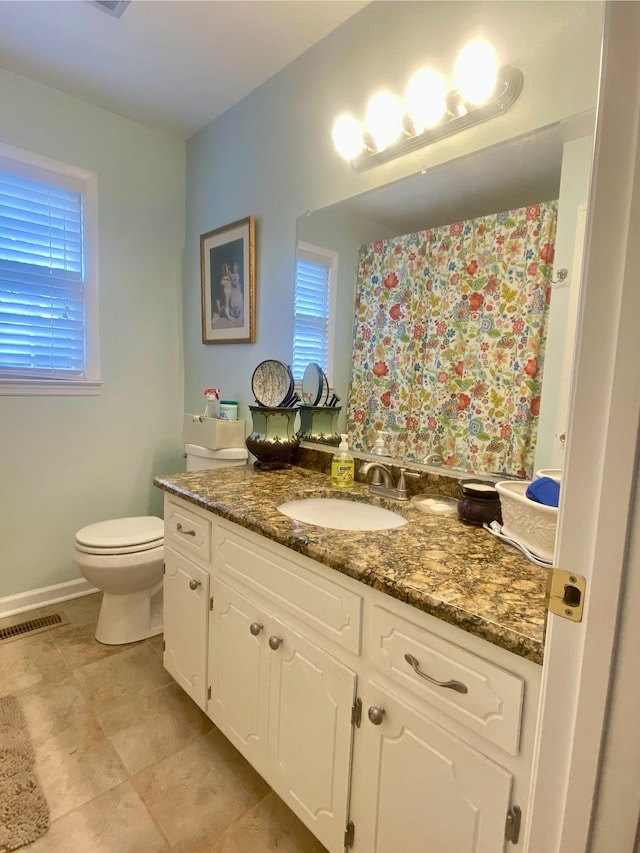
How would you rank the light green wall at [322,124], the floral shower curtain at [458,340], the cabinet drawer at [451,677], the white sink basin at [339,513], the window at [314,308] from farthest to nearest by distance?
1. the window at [314,308]
2. the white sink basin at [339,513]
3. the floral shower curtain at [458,340]
4. the light green wall at [322,124]
5. the cabinet drawer at [451,677]

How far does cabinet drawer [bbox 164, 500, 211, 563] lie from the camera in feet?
4.43

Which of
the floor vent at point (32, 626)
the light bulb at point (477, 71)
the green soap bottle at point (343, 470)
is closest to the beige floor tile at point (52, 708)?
the floor vent at point (32, 626)

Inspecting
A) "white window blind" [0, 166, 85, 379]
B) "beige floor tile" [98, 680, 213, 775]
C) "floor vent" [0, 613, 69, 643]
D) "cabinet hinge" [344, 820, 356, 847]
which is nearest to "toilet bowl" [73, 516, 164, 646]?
"floor vent" [0, 613, 69, 643]

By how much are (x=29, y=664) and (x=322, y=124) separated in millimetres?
2493

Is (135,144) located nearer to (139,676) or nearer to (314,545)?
(314,545)

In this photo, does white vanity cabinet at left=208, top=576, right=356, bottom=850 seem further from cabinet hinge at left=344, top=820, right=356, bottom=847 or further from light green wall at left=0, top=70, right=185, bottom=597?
light green wall at left=0, top=70, right=185, bottom=597

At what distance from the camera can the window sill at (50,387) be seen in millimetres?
2045

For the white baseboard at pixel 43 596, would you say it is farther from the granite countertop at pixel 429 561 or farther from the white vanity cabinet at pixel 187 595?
the granite countertop at pixel 429 561

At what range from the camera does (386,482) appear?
4.72ft

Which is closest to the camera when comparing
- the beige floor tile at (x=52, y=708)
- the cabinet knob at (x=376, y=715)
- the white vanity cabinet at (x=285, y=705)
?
the cabinet knob at (x=376, y=715)

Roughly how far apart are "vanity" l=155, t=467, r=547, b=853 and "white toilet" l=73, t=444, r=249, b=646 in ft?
1.73

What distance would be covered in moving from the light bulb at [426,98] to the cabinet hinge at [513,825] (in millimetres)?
1664

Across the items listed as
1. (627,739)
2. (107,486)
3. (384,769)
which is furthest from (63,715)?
(627,739)

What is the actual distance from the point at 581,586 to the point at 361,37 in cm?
190
